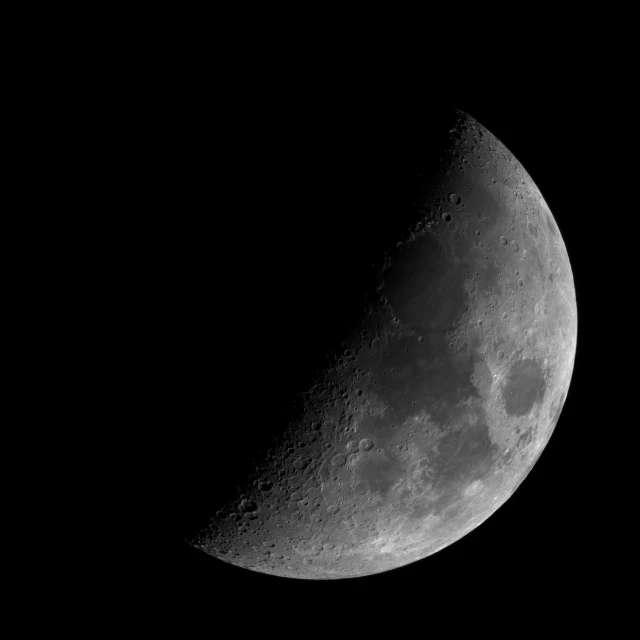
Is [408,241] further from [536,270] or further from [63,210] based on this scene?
[63,210]

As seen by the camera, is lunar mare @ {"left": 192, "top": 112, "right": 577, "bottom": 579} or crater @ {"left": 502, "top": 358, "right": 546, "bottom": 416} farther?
crater @ {"left": 502, "top": 358, "right": 546, "bottom": 416}

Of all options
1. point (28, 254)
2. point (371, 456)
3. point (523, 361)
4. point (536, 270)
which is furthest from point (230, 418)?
point (536, 270)

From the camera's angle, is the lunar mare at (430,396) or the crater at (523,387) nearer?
the lunar mare at (430,396)

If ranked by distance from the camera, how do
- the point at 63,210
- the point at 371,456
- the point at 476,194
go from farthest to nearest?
the point at 476,194, the point at 371,456, the point at 63,210
